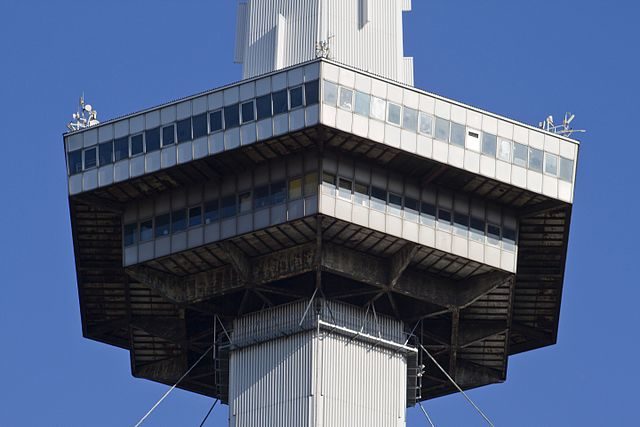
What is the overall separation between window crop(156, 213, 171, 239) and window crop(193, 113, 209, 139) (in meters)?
5.84

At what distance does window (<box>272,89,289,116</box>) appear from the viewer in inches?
5797

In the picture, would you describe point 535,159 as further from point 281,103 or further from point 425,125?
point 281,103

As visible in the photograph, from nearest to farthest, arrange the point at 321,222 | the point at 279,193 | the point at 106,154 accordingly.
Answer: the point at 321,222, the point at 279,193, the point at 106,154

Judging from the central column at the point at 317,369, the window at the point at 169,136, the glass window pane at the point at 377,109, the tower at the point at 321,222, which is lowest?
the central column at the point at 317,369

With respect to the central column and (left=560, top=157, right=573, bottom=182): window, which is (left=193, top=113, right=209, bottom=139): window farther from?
(left=560, top=157, right=573, bottom=182): window

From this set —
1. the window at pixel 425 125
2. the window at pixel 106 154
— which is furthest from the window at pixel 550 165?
the window at pixel 106 154

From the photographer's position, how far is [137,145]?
15188 centimetres

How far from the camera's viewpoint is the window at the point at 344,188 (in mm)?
148375

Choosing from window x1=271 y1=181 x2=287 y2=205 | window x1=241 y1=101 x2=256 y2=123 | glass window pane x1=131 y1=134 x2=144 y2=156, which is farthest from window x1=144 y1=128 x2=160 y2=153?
window x1=271 y1=181 x2=287 y2=205

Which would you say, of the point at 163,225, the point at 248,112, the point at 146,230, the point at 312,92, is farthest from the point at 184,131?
the point at 312,92

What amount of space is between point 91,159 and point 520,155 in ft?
79.6

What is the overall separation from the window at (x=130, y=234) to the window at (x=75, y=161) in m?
4.33

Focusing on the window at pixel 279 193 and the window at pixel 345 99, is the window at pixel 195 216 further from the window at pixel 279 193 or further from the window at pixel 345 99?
the window at pixel 345 99

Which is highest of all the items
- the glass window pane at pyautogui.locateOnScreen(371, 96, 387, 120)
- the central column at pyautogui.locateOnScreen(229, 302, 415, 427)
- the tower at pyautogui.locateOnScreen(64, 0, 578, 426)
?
the glass window pane at pyautogui.locateOnScreen(371, 96, 387, 120)
